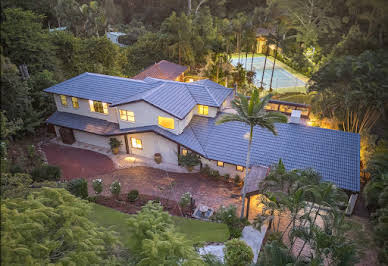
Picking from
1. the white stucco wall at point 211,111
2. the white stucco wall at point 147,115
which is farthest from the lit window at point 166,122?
the white stucco wall at point 211,111

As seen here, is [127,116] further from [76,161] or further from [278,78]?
[278,78]

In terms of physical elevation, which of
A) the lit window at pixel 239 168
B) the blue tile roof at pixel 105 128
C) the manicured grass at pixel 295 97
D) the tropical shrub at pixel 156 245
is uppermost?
the tropical shrub at pixel 156 245

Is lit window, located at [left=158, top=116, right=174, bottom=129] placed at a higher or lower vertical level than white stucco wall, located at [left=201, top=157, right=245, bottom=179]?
higher

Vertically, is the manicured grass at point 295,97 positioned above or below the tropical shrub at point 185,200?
below

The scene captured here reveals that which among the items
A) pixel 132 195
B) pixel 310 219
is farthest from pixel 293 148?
pixel 132 195

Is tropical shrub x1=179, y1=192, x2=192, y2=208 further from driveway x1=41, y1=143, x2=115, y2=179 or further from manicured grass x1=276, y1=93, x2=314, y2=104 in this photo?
manicured grass x1=276, y1=93, x2=314, y2=104

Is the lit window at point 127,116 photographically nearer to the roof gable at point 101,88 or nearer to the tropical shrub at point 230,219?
the roof gable at point 101,88

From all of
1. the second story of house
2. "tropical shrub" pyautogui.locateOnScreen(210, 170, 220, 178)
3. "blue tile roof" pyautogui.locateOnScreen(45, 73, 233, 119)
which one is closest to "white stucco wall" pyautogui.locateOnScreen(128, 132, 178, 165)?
the second story of house
